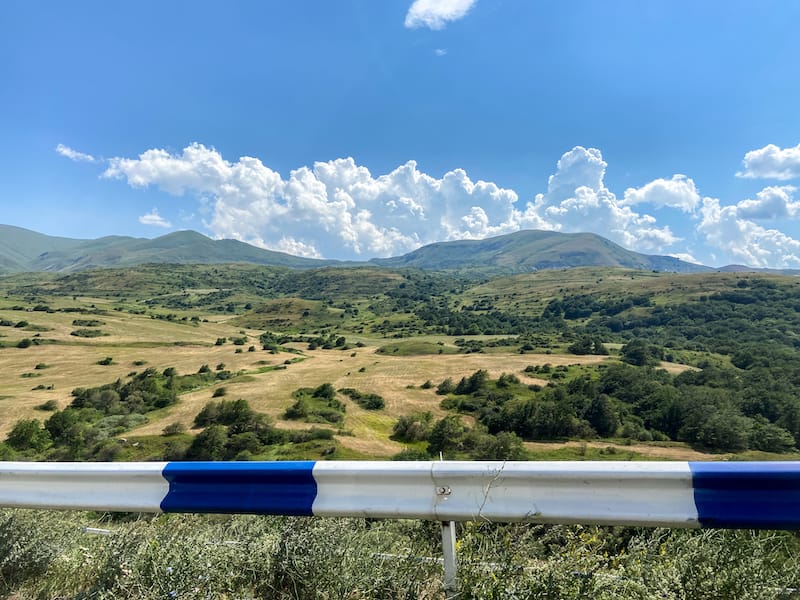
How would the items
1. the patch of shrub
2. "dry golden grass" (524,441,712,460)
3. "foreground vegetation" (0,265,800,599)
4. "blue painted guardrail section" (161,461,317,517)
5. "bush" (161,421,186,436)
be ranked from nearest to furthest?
"foreground vegetation" (0,265,800,599) → "blue painted guardrail section" (161,461,317,517) → "dry golden grass" (524,441,712,460) → "bush" (161,421,186,436) → the patch of shrub

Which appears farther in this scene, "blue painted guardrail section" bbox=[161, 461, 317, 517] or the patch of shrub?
the patch of shrub

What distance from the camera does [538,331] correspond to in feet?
478

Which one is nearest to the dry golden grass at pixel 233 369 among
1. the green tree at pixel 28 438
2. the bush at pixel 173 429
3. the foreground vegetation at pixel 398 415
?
the foreground vegetation at pixel 398 415

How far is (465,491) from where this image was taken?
8.89ft

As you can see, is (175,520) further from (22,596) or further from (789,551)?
(789,551)

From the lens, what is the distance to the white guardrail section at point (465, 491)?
2.43 meters

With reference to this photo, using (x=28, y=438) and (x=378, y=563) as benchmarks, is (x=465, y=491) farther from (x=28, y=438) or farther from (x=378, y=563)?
(x=28, y=438)

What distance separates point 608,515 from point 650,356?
332 feet

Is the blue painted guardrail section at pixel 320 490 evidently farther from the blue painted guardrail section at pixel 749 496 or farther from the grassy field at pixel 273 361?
the grassy field at pixel 273 361

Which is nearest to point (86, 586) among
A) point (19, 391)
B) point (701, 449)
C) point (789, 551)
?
point (789, 551)

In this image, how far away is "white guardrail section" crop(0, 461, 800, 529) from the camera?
2432 mm

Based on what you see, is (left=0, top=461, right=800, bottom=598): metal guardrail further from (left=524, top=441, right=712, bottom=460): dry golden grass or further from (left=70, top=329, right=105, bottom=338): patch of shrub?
(left=70, top=329, right=105, bottom=338): patch of shrub

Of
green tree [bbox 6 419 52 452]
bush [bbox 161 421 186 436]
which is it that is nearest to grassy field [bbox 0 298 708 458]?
bush [bbox 161 421 186 436]

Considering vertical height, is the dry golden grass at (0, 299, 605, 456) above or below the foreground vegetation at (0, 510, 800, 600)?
below
